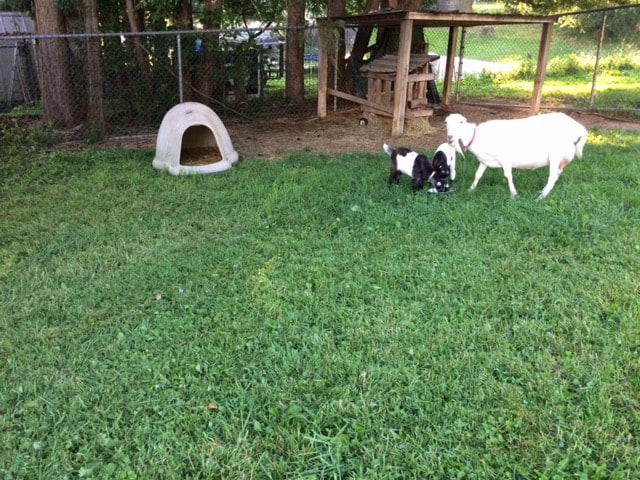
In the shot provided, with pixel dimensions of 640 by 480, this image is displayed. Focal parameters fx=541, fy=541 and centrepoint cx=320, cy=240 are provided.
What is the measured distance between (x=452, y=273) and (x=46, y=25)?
830 cm

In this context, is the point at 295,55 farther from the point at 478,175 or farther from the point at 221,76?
the point at 478,175

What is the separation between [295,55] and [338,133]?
3017 mm

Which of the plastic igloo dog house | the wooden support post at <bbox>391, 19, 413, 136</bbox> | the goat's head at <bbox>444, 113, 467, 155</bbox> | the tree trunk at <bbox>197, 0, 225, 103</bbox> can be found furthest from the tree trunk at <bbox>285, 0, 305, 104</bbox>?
the goat's head at <bbox>444, 113, 467, 155</bbox>

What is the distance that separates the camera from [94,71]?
29.0 ft

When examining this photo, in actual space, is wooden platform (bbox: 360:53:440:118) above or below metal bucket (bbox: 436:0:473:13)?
below

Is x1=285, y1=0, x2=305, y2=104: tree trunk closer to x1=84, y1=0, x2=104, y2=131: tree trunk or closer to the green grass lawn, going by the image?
x1=84, y1=0, x2=104, y2=131: tree trunk

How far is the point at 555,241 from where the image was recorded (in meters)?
4.36

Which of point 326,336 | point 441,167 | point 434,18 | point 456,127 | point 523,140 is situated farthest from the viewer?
point 434,18

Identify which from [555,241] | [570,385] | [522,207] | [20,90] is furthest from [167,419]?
[20,90]

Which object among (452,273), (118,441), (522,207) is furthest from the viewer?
(522,207)

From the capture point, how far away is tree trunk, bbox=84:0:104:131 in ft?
28.7

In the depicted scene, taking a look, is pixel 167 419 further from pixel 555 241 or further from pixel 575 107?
pixel 575 107

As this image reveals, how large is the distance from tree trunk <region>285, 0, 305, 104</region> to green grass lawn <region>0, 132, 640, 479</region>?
670cm

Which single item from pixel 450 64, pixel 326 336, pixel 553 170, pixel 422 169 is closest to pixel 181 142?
pixel 422 169
